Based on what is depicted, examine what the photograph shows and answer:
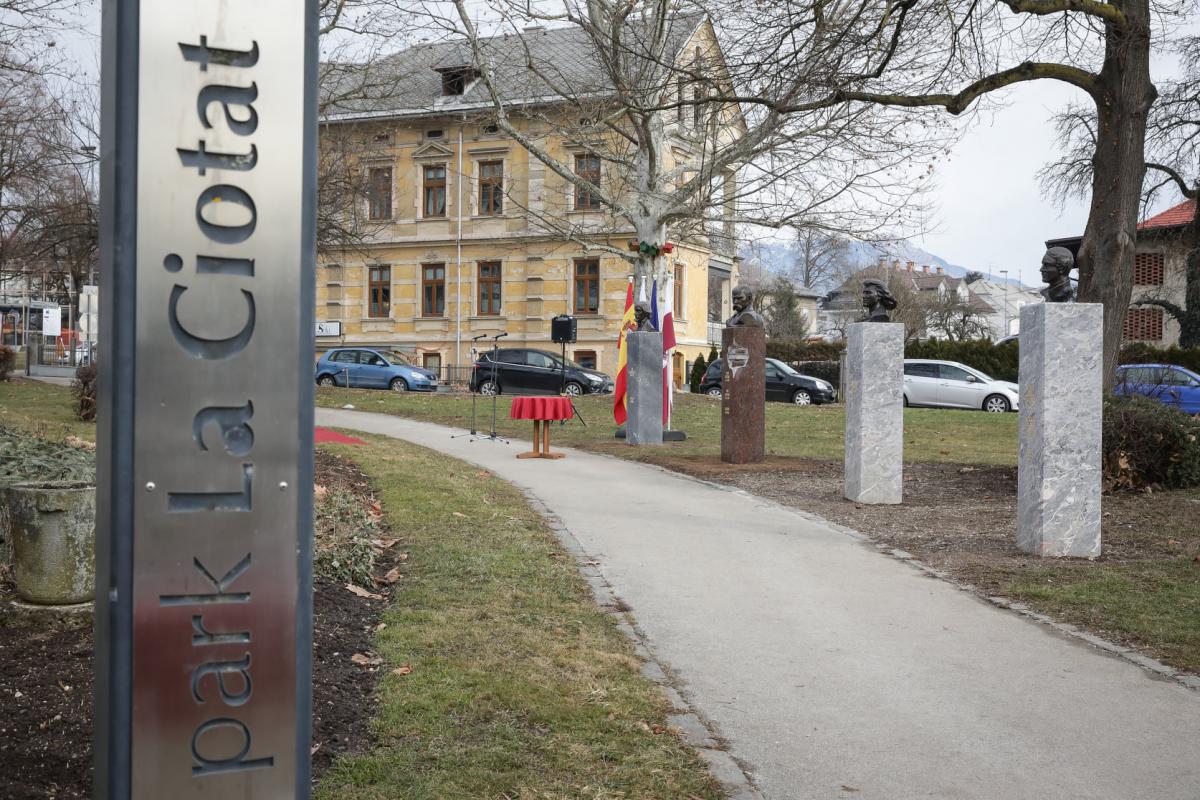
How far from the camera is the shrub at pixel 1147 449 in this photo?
12680 mm

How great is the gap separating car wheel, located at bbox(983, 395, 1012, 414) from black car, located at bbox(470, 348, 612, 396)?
10949 mm

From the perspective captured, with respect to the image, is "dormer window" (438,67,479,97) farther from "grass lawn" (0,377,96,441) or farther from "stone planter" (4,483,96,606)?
"stone planter" (4,483,96,606)

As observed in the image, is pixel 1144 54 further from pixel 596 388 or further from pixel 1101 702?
pixel 596 388

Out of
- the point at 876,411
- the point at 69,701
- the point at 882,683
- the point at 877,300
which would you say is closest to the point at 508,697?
the point at 69,701

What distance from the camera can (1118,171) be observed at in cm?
1355

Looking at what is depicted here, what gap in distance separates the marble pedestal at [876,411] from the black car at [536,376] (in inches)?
849

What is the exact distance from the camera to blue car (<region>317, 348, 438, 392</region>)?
1385 inches

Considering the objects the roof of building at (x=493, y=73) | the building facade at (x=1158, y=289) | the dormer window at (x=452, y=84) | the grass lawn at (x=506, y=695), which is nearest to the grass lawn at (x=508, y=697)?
the grass lawn at (x=506, y=695)

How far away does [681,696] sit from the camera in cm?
514

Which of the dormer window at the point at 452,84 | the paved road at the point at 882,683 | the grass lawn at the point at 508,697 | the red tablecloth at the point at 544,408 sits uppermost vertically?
the dormer window at the point at 452,84

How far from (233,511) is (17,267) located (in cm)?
4862

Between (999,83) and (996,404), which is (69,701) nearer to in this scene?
(999,83)

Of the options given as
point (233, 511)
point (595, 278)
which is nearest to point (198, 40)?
point (233, 511)

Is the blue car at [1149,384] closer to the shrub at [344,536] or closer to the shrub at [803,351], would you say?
the shrub at [344,536]
